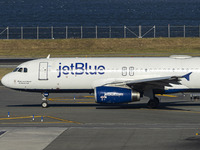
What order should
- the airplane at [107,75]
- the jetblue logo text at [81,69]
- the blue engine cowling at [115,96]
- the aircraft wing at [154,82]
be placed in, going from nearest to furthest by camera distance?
the blue engine cowling at [115,96] < the aircraft wing at [154,82] < the airplane at [107,75] < the jetblue logo text at [81,69]

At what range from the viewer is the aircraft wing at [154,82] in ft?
134

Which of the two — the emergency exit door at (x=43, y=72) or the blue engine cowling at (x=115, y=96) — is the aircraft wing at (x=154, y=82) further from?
the emergency exit door at (x=43, y=72)

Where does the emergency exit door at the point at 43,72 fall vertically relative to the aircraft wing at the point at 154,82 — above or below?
above

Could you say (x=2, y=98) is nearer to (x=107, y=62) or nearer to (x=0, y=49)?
(x=107, y=62)

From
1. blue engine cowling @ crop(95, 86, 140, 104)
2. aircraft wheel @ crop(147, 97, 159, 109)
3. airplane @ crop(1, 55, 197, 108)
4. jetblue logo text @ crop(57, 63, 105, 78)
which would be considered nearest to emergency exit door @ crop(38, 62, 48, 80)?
airplane @ crop(1, 55, 197, 108)

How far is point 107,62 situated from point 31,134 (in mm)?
12189

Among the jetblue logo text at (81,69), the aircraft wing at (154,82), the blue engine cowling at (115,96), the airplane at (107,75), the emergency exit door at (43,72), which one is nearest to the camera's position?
the blue engine cowling at (115,96)

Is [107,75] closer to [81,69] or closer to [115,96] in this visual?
[81,69]

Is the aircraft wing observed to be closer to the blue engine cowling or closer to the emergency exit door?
the blue engine cowling

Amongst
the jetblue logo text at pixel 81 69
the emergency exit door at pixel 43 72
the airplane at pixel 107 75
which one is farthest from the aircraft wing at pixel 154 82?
the emergency exit door at pixel 43 72

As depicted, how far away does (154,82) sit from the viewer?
1633 inches

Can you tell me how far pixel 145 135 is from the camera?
3256 cm

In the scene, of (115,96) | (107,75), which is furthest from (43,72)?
(115,96)

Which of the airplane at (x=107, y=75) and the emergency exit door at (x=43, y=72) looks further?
the emergency exit door at (x=43, y=72)
